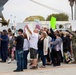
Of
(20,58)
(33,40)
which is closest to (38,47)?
(33,40)

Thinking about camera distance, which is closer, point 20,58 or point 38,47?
point 20,58

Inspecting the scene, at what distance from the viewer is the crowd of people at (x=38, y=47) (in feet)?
37.0

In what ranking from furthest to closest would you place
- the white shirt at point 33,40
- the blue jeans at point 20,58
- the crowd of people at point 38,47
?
the white shirt at point 33,40
the crowd of people at point 38,47
the blue jeans at point 20,58

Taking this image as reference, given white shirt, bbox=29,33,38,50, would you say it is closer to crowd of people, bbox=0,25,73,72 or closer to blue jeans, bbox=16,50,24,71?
crowd of people, bbox=0,25,73,72

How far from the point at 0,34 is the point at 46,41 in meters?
3.64

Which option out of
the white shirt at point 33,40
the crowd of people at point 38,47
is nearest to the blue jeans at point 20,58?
the crowd of people at point 38,47

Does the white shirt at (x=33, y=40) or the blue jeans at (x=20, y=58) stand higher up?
the white shirt at (x=33, y=40)

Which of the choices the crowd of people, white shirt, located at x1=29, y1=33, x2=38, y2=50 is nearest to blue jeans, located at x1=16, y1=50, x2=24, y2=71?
the crowd of people

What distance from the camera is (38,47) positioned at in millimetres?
12312

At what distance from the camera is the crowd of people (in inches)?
444

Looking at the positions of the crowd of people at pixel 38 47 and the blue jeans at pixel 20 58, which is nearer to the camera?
the blue jeans at pixel 20 58

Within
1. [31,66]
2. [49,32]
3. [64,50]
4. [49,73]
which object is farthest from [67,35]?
[49,73]

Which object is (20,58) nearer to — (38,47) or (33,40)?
(33,40)

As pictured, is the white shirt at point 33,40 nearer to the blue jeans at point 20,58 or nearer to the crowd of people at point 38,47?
the crowd of people at point 38,47
